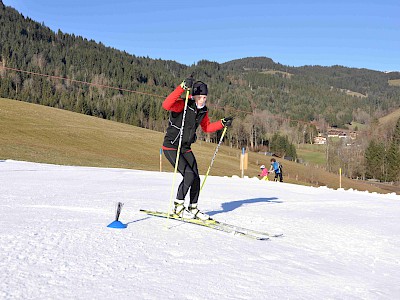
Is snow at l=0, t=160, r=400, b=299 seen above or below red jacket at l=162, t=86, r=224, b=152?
below

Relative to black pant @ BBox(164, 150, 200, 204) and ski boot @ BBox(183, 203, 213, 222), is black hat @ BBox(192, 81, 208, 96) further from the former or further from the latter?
ski boot @ BBox(183, 203, 213, 222)

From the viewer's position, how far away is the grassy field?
136 feet

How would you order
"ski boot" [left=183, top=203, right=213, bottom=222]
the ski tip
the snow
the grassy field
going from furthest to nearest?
the grassy field, "ski boot" [left=183, top=203, right=213, bottom=222], the ski tip, the snow

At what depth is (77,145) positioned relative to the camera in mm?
54000

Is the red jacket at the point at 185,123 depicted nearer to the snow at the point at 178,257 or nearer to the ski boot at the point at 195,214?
the ski boot at the point at 195,214

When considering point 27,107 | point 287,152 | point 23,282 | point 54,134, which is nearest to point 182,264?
point 23,282

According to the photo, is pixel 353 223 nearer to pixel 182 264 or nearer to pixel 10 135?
pixel 182 264

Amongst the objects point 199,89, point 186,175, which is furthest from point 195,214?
point 199,89

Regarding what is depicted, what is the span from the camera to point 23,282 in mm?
2912

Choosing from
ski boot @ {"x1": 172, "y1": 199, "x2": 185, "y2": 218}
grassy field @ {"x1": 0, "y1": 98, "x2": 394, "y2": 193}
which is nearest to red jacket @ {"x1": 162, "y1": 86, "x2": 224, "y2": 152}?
ski boot @ {"x1": 172, "y1": 199, "x2": 185, "y2": 218}

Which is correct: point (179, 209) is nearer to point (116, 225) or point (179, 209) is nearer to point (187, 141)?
point (187, 141)

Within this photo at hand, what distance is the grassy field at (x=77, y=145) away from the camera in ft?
136

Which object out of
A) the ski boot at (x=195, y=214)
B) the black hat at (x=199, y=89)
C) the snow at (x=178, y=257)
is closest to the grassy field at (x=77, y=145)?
the ski boot at (x=195, y=214)

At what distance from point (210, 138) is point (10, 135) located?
3262 inches
